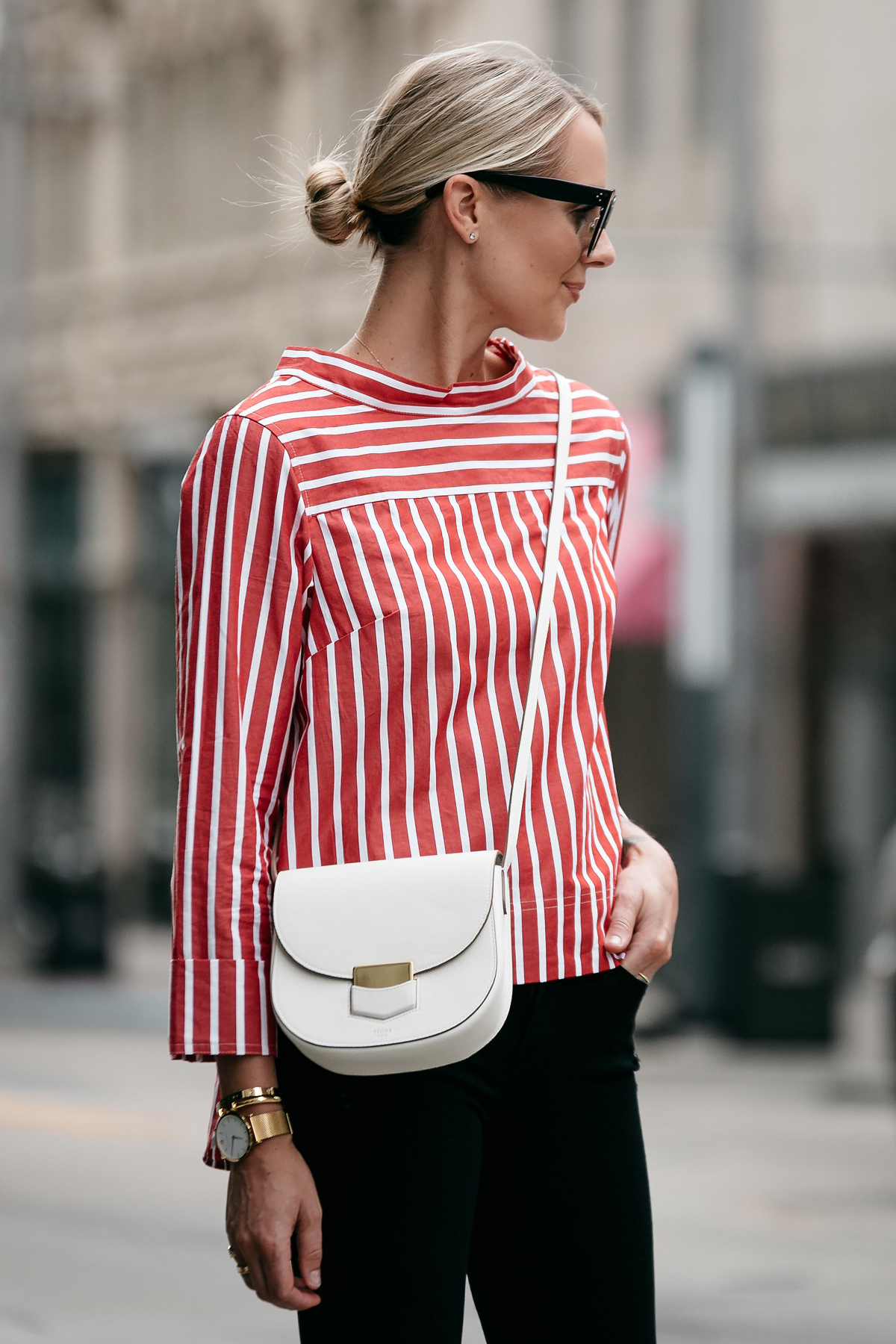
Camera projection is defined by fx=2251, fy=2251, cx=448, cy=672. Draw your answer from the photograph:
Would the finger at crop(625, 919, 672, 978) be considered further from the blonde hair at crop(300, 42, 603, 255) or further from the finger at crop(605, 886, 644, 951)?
the blonde hair at crop(300, 42, 603, 255)

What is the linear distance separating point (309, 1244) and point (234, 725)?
0.47m

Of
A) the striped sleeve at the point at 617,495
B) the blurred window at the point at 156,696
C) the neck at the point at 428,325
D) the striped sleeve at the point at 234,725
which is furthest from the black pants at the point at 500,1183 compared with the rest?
the blurred window at the point at 156,696

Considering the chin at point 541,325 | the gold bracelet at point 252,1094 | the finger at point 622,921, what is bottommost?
the gold bracelet at point 252,1094

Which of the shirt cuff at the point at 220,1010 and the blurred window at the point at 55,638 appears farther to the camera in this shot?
the blurred window at the point at 55,638

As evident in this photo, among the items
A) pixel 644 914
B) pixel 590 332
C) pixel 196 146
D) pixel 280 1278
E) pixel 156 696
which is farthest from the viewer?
pixel 196 146

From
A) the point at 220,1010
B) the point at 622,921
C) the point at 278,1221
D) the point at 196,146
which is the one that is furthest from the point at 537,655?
the point at 196,146

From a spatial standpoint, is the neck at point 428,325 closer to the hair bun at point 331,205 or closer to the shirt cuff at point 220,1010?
the hair bun at point 331,205

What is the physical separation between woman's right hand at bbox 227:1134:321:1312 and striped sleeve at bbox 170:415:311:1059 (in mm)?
100

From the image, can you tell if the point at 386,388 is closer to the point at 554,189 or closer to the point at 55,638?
the point at 554,189

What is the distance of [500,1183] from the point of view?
6.98ft

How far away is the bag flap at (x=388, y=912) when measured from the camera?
2.00 m

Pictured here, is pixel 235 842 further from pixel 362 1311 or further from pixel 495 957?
pixel 362 1311

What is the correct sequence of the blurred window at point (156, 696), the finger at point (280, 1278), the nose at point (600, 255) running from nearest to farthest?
the finger at point (280, 1278) < the nose at point (600, 255) < the blurred window at point (156, 696)

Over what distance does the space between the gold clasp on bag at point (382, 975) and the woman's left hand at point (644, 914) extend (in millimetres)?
226
